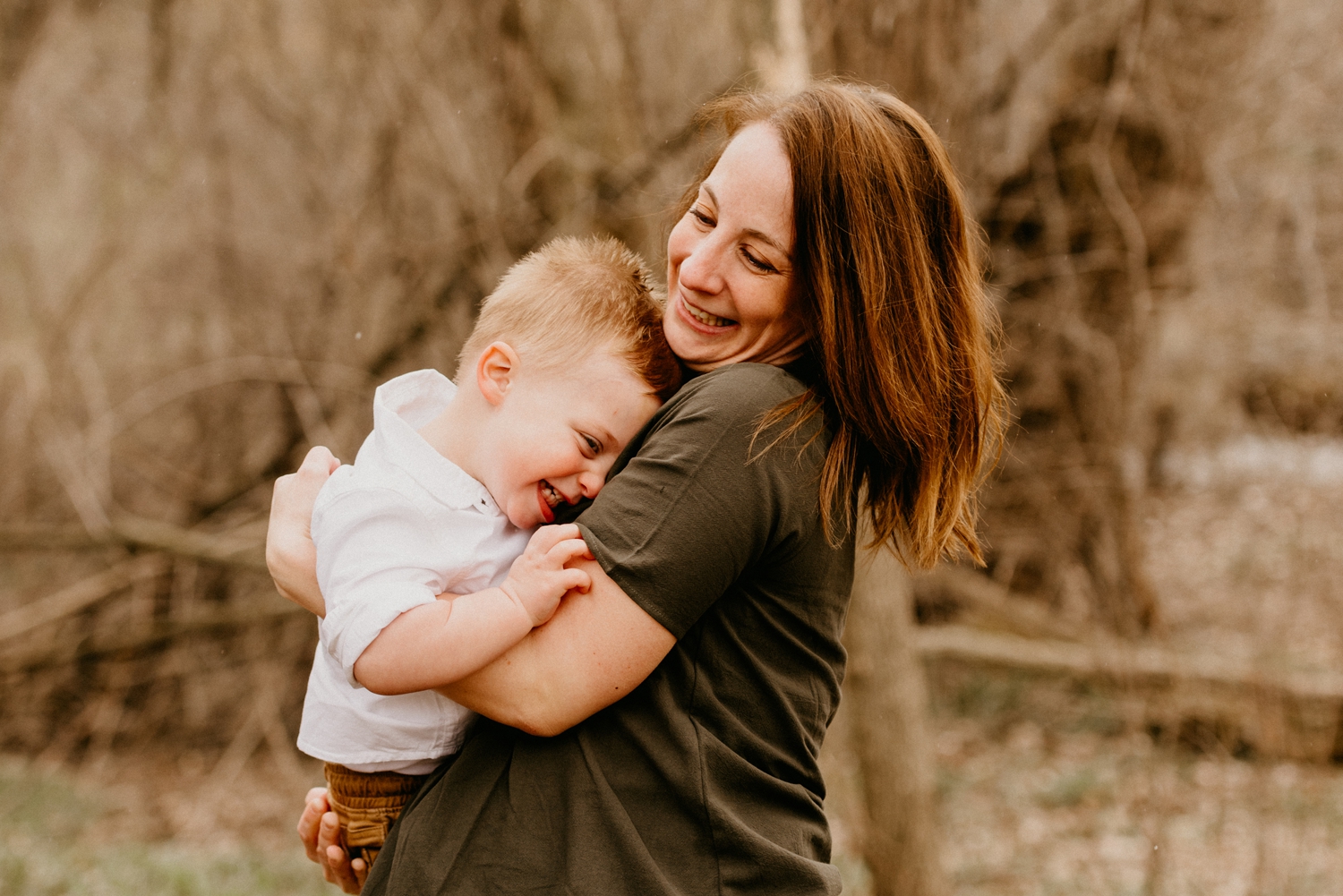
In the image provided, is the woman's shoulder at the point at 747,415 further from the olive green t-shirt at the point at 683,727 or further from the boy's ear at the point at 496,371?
the boy's ear at the point at 496,371

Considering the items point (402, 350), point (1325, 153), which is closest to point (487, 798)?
point (402, 350)

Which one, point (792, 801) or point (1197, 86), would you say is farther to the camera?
point (1197, 86)

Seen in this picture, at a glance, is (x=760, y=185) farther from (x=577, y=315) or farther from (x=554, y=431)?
(x=554, y=431)

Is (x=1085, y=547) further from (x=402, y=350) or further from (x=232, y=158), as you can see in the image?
(x=232, y=158)

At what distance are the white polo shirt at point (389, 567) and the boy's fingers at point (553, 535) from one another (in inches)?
6.2

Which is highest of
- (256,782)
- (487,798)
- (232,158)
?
(487,798)

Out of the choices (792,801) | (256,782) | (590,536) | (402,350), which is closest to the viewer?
(590,536)

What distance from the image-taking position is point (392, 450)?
177 centimetres

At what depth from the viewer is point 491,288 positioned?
17.0 feet

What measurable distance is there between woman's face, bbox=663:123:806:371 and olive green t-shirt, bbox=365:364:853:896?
16 centimetres

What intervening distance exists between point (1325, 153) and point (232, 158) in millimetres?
6405

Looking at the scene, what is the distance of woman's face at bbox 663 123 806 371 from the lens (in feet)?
5.95

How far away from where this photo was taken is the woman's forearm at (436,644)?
60.3 inches

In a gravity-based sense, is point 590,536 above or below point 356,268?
above
